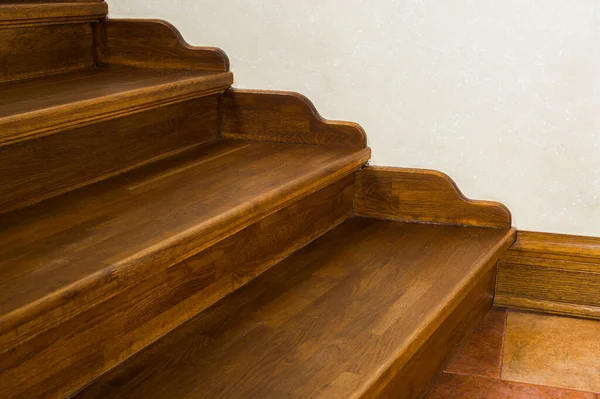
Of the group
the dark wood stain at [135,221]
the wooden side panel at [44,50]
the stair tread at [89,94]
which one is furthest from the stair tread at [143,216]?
the wooden side panel at [44,50]

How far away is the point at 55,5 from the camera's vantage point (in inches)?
58.4

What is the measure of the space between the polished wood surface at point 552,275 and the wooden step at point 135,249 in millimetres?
401

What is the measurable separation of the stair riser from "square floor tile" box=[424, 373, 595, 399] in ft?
1.21

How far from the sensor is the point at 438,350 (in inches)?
51.1

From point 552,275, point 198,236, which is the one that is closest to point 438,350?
point 552,275

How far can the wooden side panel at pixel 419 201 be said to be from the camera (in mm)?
1564

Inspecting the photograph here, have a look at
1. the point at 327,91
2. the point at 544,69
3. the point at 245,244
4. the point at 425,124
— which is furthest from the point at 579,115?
the point at 245,244

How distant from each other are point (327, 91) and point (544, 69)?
45 cm

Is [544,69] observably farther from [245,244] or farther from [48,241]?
[48,241]

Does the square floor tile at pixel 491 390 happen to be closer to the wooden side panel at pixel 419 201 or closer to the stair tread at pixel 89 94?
the wooden side panel at pixel 419 201

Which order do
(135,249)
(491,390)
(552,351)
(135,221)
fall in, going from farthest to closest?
(552,351)
(491,390)
(135,221)
(135,249)

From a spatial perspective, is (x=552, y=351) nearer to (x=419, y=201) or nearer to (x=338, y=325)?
(x=419, y=201)

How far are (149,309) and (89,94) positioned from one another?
0.43 m

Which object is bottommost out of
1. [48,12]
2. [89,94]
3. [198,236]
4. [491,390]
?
[491,390]
